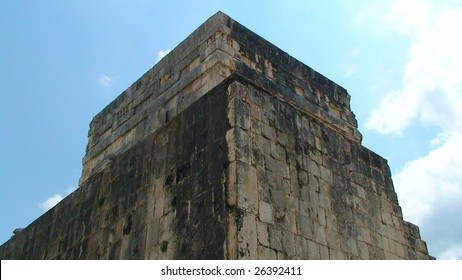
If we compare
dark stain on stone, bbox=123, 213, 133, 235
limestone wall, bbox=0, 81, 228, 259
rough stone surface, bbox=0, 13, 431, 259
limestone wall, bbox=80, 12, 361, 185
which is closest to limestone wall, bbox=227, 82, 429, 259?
rough stone surface, bbox=0, 13, 431, 259

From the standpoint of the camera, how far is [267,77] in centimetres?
828

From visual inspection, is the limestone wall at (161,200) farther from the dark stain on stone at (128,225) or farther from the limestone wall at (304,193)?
the limestone wall at (304,193)

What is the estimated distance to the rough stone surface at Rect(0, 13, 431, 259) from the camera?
5867mm

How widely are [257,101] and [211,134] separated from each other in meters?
0.83

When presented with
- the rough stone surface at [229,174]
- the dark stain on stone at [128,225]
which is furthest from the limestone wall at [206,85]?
the dark stain on stone at [128,225]

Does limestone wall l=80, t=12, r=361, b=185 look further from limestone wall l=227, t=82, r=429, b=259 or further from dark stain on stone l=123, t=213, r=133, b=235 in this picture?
dark stain on stone l=123, t=213, r=133, b=235

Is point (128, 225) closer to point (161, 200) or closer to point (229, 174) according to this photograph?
point (161, 200)

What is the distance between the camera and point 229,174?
5781 mm

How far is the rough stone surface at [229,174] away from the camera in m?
5.87

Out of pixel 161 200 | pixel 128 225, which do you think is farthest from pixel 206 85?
pixel 128 225

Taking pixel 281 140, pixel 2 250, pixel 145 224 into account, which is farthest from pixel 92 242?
pixel 2 250

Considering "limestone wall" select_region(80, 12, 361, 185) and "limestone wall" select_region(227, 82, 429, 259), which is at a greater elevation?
"limestone wall" select_region(80, 12, 361, 185)
